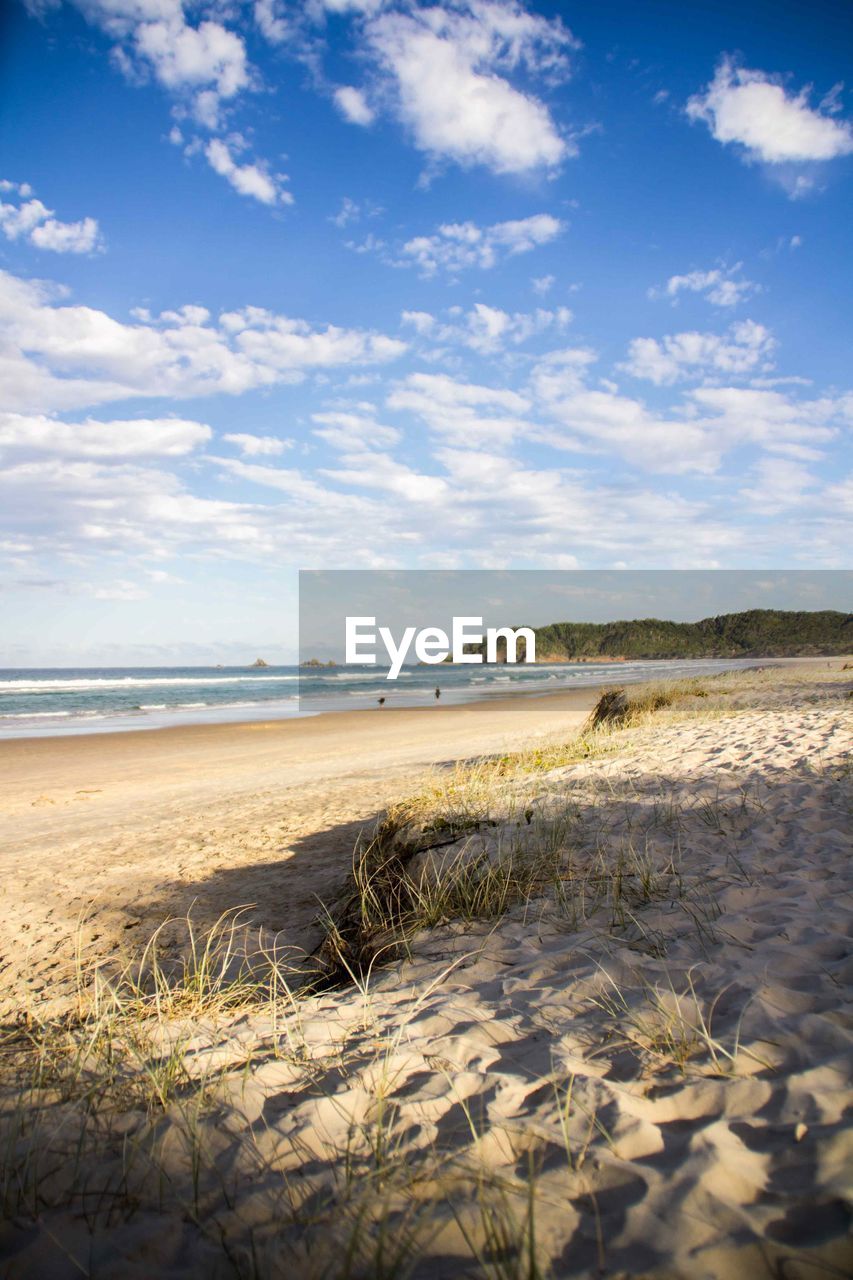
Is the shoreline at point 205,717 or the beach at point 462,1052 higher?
the beach at point 462,1052

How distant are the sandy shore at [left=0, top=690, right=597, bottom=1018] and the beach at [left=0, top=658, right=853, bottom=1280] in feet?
0.18

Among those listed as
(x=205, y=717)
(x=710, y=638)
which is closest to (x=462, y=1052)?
(x=205, y=717)

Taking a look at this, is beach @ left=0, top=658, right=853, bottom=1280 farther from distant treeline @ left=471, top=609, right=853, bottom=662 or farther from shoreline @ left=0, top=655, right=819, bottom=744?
distant treeline @ left=471, top=609, right=853, bottom=662

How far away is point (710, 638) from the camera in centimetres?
10219

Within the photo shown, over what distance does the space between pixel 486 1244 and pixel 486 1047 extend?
0.96 meters

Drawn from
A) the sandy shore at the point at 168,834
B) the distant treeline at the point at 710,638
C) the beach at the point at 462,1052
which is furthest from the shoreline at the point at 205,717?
the distant treeline at the point at 710,638

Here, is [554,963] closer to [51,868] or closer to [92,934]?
[92,934]

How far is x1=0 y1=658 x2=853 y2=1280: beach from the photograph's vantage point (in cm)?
173

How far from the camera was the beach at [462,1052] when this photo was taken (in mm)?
1729

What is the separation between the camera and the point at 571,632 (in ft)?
400

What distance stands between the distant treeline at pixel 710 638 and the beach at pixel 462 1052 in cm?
8888

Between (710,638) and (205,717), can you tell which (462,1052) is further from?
(710,638)

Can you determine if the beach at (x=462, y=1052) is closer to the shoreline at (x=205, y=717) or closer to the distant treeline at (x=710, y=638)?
the shoreline at (x=205, y=717)

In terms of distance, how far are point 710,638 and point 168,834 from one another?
344 ft
